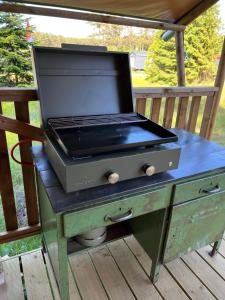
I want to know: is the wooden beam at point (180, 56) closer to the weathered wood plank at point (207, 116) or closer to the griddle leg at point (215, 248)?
the weathered wood plank at point (207, 116)

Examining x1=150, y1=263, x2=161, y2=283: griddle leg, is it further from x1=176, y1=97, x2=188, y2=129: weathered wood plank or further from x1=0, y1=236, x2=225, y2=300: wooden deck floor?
x1=176, y1=97, x2=188, y2=129: weathered wood plank

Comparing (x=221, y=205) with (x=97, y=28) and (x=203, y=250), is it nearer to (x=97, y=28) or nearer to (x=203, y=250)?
(x=203, y=250)

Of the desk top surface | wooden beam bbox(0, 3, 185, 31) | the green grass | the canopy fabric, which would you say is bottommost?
the green grass

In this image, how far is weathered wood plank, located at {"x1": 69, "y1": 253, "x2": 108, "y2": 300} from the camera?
1.31m

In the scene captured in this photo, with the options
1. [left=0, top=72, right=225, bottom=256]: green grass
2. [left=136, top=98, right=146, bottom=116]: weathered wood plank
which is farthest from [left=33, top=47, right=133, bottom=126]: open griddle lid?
[left=136, top=98, right=146, bottom=116]: weathered wood plank

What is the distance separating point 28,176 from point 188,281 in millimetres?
1258

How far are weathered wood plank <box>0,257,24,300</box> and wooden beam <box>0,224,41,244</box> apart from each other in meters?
0.14

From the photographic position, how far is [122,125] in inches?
46.8

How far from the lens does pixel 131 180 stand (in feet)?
3.19

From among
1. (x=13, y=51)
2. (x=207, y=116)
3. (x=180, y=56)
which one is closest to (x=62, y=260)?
(x=207, y=116)

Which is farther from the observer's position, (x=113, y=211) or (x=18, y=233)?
(x=18, y=233)

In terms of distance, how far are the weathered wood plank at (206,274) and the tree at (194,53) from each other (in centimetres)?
396

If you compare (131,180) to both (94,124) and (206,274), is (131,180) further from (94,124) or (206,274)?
(206,274)

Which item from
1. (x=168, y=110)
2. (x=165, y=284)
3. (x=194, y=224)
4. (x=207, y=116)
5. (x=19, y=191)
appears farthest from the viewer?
(x=19, y=191)
